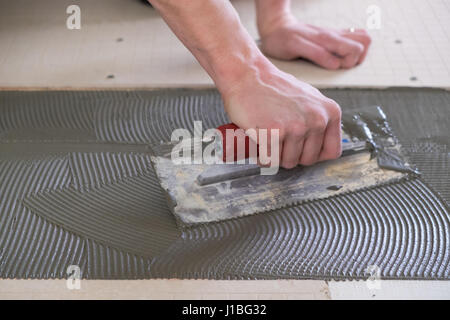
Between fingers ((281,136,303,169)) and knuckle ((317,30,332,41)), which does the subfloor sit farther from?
fingers ((281,136,303,169))

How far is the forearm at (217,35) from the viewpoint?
1187mm

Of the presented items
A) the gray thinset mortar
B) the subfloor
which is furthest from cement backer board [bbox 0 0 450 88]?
the gray thinset mortar

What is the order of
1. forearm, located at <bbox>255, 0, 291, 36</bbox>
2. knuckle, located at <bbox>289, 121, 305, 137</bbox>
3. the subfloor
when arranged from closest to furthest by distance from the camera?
knuckle, located at <bbox>289, 121, 305, 137</bbox> → the subfloor → forearm, located at <bbox>255, 0, 291, 36</bbox>

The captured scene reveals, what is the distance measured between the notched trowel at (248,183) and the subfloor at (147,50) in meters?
0.15

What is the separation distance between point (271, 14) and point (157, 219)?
31.6 inches

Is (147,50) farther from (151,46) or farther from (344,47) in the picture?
(344,47)

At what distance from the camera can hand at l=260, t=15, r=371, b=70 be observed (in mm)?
1620

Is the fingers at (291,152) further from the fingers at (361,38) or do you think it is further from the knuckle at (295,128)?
the fingers at (361,38)

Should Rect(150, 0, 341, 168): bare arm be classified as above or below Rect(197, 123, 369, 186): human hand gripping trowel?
above

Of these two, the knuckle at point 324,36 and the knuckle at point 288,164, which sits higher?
the knuckle at point 324,36

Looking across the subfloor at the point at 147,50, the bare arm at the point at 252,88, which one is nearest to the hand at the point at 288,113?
the bare arm at the point at 252,88

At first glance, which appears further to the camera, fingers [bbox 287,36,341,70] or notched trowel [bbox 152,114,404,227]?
fingers [bbox 287,36,341,70]

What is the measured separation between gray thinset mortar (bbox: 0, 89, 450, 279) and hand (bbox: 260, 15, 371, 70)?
263 millimetres

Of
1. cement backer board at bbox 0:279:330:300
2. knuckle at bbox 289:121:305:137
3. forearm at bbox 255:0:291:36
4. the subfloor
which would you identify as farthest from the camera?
forearm at bbox 255:0:291:36
